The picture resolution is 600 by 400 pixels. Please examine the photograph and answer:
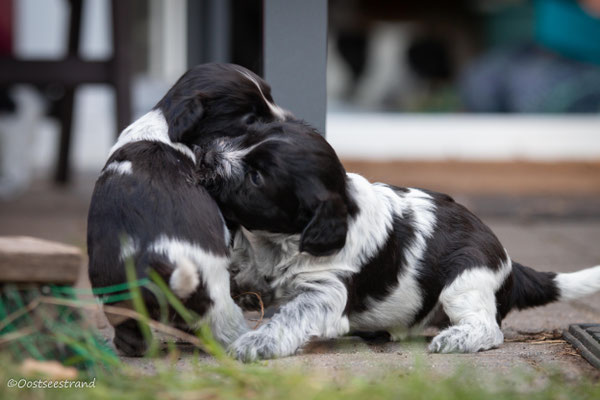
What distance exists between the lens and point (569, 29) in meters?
9.56

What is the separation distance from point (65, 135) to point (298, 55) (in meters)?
4.50

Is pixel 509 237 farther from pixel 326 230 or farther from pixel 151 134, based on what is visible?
pixel 151 134

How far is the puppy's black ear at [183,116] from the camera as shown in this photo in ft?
9.71

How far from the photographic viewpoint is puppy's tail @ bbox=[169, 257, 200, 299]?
2365mm

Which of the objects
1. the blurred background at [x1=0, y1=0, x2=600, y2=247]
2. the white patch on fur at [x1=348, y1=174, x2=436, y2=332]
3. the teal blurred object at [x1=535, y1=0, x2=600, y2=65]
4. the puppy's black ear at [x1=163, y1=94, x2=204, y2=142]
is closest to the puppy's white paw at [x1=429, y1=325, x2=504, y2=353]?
the white patch on fur at [x1=348, y1=174, x2=436, y2=332]

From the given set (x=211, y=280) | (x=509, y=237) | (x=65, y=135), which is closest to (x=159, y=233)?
(x=211, y=280)

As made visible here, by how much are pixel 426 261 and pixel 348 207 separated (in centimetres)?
38

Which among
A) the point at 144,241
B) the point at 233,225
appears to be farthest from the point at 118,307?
the point at 233,225

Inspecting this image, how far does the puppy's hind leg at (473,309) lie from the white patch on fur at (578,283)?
276 millimetres

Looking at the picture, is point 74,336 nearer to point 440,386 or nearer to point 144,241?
point 144,241

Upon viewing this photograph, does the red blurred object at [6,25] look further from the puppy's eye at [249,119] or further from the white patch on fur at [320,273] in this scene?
the white patch on fur at [320,273]

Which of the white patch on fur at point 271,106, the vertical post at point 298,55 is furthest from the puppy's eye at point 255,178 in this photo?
the vertical post at point 298,55

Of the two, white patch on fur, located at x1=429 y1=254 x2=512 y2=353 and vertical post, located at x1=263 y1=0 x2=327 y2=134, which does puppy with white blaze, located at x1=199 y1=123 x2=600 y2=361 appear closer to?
white patch on fur, located at x1=429 y1=254 x2=512 y2=353

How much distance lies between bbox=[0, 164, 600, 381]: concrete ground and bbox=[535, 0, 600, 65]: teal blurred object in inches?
54.1
